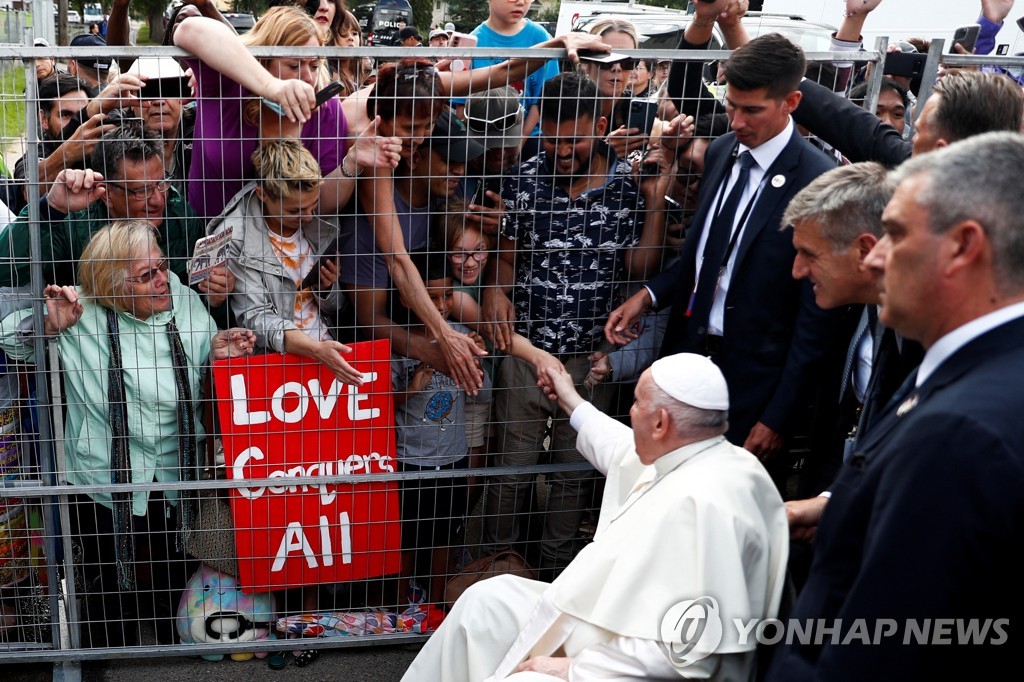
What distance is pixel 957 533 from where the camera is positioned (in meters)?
1.82

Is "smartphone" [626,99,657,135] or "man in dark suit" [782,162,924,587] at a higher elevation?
"smartphone" [626,99,657,135]

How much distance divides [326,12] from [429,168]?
8.66 ft

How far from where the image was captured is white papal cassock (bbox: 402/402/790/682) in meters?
2.80

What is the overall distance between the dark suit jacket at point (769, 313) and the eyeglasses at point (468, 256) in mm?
866

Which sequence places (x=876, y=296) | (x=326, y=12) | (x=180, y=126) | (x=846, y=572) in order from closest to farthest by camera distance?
(x=846, y=572)
(x=876, y=296)
(x=180, y=126)
(x=326, y=12)

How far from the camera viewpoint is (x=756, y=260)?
3.75 meters

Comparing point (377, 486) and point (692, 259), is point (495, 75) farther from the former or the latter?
point (377, 486)

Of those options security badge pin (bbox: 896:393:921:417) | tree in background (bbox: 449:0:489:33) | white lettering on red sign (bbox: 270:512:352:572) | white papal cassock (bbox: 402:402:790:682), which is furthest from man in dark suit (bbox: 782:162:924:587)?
tree in background (bbox: 449:0:489:33)

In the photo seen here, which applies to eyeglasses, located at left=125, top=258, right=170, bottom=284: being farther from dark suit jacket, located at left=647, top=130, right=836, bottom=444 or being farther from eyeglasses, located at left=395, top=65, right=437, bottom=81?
dark suit jacket, located at left=647, top=130, right=836, bottom=444

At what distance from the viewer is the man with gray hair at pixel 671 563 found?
2799 mm

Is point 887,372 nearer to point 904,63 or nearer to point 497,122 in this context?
A: point 904,63

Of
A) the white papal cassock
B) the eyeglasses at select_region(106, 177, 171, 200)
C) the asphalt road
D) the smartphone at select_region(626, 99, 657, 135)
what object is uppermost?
the smartphone at select_region(626, 99, 657, 135)

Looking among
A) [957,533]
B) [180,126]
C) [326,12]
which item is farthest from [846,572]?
[326,12]

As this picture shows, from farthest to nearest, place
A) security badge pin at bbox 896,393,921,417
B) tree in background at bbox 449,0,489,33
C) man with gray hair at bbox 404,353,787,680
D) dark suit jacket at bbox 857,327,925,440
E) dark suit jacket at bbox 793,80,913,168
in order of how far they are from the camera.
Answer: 1. tree in background at bbox 449,0,489,33
2. dark suit jacket at bbox 793,80,913,168
3. dark suit jacket at bbox 857,327,925,440
4. man with gray hair at bbox 404,353,787,680
5. security badge pin at bbox 896,393,921,417
